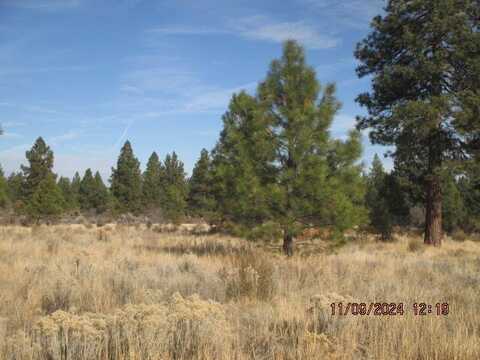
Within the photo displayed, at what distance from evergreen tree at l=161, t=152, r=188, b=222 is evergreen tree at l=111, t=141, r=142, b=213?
3.58 meters

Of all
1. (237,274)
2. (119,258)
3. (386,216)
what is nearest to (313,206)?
(237,274)

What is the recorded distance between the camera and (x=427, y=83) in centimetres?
1650

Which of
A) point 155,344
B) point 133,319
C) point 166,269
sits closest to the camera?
point 155,344

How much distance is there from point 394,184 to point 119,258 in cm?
1381

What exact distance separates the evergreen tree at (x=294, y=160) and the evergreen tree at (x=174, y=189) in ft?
83.5

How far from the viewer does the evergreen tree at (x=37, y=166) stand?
42.9 metres

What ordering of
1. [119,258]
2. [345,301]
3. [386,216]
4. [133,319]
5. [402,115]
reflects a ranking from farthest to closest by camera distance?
[386,216], [402,115], [119,258], [345,301], [133,319]

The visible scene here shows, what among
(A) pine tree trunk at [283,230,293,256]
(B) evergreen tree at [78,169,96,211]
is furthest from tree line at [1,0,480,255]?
(B) evergreen tree at [78,169,96,211]

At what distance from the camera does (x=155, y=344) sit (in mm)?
3801

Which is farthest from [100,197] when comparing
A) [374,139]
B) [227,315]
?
[227,315]

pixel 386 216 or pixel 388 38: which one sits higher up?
pixel 388 38

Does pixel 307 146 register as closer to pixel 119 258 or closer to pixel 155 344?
pixel 119 258

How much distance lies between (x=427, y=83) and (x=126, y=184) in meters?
39.3
